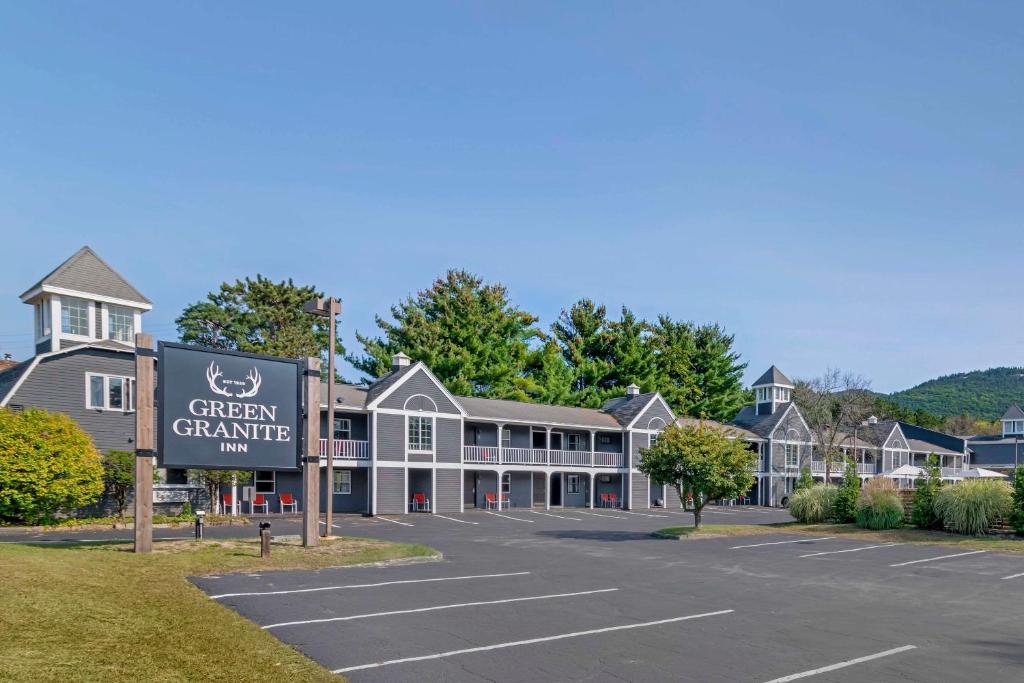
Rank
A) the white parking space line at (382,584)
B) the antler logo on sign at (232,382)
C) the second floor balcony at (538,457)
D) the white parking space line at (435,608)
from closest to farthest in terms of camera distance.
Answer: the white parking space line at (435,608) → the white parking space line at (382,584) → the antler logo on sign at (232,382) → the second floor balcony at (538,457)

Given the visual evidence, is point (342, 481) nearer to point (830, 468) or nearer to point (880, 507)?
point (880, 507)

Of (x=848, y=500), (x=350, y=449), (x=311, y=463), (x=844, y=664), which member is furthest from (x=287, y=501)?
(x=844, y=664)

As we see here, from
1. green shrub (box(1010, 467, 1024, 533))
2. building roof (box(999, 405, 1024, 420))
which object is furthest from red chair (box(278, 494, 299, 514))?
building roof (box(999, 405, 1024, 420))

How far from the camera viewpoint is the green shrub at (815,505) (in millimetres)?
32125

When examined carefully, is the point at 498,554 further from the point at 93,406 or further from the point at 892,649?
the point at 93,406

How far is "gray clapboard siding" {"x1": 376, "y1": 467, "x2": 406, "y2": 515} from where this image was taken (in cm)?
3572

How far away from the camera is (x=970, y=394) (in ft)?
482

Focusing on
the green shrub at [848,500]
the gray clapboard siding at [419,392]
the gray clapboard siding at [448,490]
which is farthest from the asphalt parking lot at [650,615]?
the gray clapboard siding at [448,490]

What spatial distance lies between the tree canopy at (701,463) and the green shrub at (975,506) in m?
7.17

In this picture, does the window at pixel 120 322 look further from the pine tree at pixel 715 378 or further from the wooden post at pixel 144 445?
the pine tree at pixel 715 378

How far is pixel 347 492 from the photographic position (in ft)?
122

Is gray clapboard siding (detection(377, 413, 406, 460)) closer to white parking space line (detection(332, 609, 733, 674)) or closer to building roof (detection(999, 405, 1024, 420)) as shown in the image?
white parking space line (detection(332, 609, 733, 674))

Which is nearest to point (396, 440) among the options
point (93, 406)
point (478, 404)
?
point (478, 404)

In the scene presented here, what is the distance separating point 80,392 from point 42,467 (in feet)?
16.6
